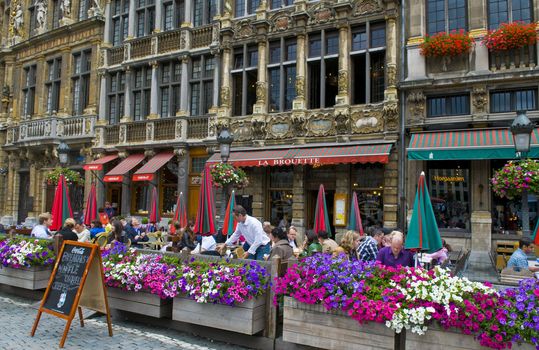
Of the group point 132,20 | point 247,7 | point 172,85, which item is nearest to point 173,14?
point 132,20

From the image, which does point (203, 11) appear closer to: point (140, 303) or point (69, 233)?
point (69, 233)

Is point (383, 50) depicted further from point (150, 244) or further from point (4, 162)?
point (4, 162)

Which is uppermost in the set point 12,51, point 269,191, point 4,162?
point 12,51

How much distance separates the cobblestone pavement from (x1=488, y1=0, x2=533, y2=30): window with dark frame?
43.0 feet

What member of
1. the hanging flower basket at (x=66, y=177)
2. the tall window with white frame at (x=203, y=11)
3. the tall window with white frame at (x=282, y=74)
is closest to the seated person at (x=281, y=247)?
the tall window with white frame at (x=282, y=74)

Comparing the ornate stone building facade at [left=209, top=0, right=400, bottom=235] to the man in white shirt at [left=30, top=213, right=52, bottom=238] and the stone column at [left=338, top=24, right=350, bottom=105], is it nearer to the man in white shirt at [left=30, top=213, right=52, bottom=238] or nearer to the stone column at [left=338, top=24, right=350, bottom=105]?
the stone column at [left=338, top=24, right=350, bottom=105]

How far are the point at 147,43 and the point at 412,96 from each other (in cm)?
1276

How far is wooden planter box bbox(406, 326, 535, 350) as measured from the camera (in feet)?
15.6

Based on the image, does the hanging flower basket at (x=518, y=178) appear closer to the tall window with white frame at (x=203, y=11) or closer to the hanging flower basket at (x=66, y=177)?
the tall window with white frame at (x=203, y=11)

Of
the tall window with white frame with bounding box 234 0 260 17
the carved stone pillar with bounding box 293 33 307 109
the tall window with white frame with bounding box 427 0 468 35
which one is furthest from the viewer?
the tall window with white frame with bounding box 234 0 260 17

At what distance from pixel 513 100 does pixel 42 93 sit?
2383 centimetres

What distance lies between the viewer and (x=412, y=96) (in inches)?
576

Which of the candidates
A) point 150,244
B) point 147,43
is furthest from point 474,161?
point 147,43

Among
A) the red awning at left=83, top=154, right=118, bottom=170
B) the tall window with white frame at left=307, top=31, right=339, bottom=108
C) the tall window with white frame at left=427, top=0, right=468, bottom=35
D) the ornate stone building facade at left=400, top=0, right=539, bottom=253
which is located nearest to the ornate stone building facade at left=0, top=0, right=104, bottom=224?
the red awning at left=83, top=154, right=118, bottom=170
